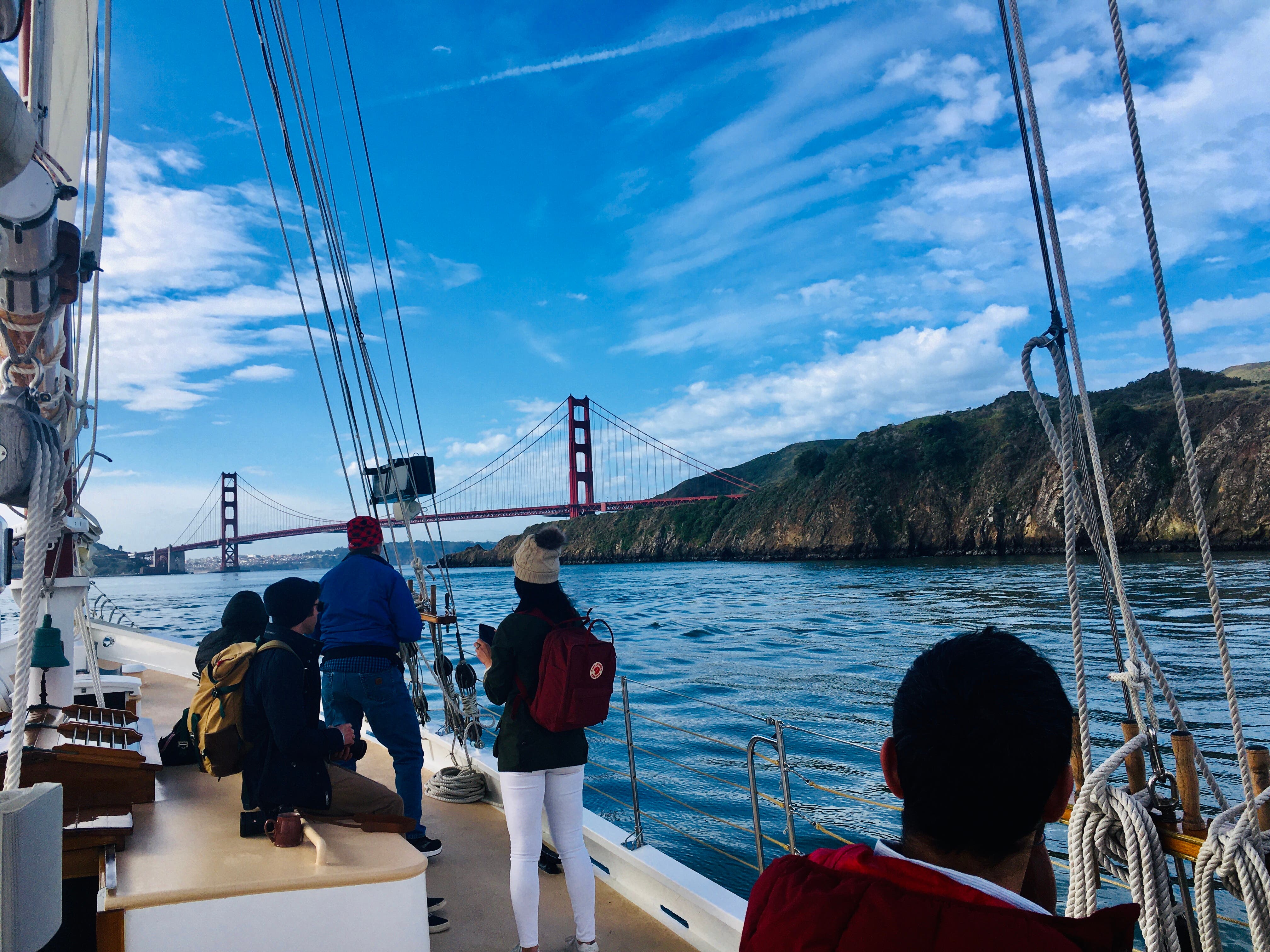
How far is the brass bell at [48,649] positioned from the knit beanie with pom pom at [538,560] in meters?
2.32

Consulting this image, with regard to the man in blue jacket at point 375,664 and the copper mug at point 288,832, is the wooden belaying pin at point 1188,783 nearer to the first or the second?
the copper mug at point 288,832

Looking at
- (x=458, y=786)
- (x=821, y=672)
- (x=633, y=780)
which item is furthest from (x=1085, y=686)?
(x=821, y=672)

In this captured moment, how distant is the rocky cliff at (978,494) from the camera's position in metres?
36.2

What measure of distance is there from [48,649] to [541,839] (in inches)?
96.1

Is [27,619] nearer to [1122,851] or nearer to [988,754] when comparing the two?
[988,754]

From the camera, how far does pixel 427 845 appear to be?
2.89 meters

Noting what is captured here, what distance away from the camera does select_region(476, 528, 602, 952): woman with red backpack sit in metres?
2.08

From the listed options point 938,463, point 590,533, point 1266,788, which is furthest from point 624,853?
point 590,533

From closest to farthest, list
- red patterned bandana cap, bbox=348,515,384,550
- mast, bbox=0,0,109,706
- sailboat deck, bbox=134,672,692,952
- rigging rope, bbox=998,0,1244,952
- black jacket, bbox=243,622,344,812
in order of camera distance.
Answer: rigging rope, bbox=998,0,1244,952 < mast, bbox=0,0,109,706 < sailboat deck, bbox=134,672,692,952 < black jacket, bbox=243,622,344,812 < red patterned bandana cap, bbox=348,515,384,550

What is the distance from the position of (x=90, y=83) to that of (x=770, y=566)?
4562 cm

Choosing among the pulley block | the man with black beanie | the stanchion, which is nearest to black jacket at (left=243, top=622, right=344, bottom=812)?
the man with black beanie

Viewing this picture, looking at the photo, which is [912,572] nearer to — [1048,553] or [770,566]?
[1048,553]

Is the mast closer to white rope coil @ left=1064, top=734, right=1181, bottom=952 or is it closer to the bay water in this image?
white rope coil @ left=1064, top=734, right=1181, bottom=952

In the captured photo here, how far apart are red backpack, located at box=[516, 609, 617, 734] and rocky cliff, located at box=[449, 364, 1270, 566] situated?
31.0 metres
